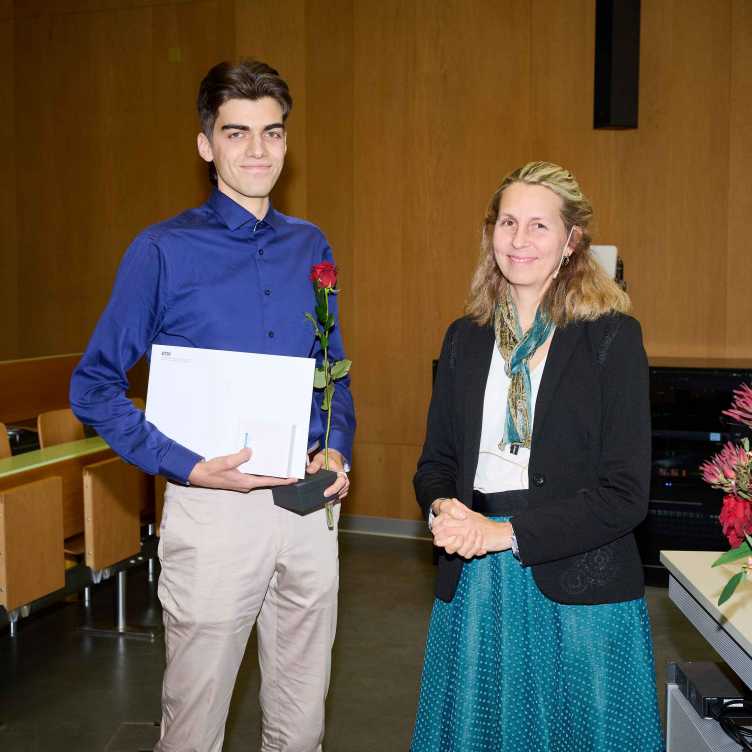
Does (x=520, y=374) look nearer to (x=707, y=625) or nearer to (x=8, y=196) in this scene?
(x=707, y=625)

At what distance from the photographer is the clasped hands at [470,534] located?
1.89 meters

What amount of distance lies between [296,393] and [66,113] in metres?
5.65

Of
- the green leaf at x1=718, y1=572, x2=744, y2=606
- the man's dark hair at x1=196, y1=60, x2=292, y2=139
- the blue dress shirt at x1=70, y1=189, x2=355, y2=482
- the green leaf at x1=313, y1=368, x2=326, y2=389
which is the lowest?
the green leaf at x1=718, y1=572, x2=744, y2=606

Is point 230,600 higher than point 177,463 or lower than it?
lower

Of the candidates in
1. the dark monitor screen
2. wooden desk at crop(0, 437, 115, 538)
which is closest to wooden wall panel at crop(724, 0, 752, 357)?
the dark monitor screen

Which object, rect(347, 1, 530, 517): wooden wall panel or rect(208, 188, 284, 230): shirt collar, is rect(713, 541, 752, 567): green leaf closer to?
rect(208, 188, 284, 230): shirt collar

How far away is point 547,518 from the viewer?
6.15 feet

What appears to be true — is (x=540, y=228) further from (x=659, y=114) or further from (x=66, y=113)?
(x=66, y=113)

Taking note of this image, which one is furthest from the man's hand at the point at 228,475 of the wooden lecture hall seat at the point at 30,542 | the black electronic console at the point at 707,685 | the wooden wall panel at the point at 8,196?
the wooden wall panel at the point at 8,196

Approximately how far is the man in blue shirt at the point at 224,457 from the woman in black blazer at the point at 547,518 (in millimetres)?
342

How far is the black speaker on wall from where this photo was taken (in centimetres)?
517

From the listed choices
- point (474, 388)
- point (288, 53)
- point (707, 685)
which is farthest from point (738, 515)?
point (288, 53)

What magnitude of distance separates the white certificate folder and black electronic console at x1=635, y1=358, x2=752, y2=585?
3.32m

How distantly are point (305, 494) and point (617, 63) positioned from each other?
399cm
